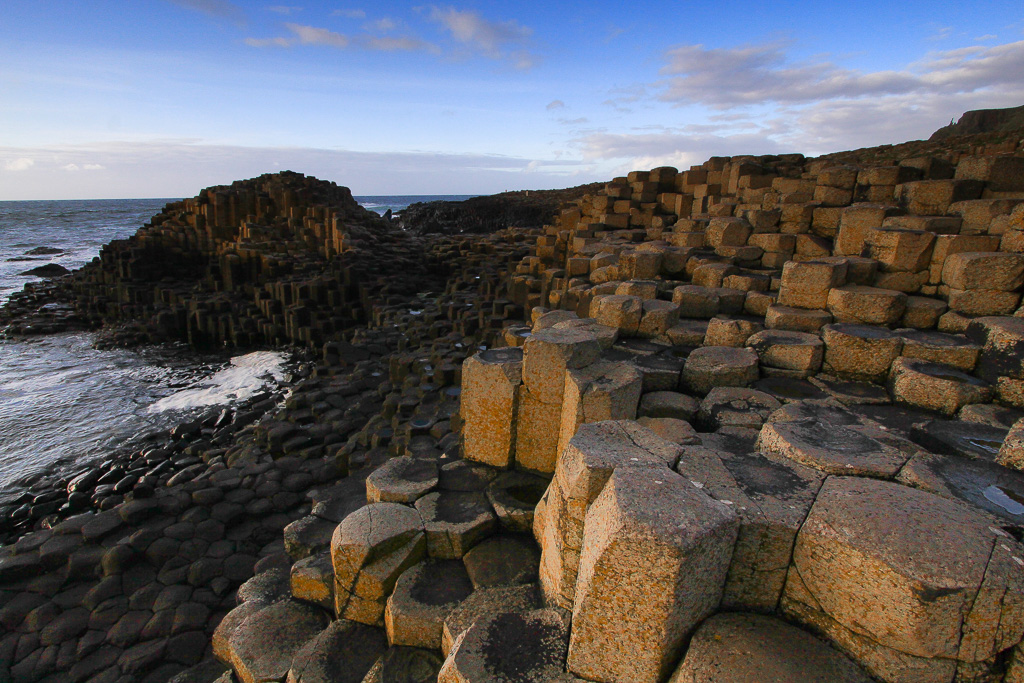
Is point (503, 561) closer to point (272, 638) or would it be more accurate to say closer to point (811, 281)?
point (272, 638)

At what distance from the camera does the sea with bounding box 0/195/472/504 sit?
886 cm

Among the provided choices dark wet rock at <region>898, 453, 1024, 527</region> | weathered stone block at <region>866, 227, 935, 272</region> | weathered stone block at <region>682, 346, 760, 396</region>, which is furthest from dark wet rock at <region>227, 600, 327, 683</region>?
weathered stone block at <region>866, 227, 935, 272</region>

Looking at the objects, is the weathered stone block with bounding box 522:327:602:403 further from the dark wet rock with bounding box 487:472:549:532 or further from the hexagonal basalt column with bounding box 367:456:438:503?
the hexagonal basalt column with bounding box 367:456:438:503

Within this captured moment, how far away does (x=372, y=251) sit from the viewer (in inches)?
818

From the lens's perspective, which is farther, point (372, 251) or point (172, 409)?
point (372, 251)

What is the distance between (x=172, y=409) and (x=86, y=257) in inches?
1510

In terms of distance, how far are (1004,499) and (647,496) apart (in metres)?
1.91

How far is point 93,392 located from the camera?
11.8 metres

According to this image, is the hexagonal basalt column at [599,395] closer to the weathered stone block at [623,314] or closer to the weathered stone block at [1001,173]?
the weathered stone block at [623,314]

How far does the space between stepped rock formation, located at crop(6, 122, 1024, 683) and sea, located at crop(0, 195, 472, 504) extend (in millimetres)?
1245

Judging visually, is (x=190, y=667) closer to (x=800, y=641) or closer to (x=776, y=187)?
(x=800, y=641)

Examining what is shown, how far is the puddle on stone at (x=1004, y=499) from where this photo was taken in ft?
7.87

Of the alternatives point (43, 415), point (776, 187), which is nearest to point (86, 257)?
point (43, 415)

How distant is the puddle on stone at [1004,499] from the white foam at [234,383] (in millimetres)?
12423
